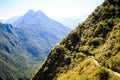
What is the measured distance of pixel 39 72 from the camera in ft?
466

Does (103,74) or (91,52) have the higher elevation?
(91,52)

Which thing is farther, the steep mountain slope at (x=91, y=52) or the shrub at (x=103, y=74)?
the steep mountain slope at (x=91, y=52)

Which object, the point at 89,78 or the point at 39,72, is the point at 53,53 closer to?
the point at 39,72

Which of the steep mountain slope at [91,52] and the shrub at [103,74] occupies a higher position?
the steep mountain slope at [91,52]

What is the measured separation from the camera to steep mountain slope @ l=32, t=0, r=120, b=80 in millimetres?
91744

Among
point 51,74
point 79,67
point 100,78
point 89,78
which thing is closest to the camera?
point 100,78

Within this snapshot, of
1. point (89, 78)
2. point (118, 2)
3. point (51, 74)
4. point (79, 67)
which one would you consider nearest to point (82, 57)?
point (79, 67)

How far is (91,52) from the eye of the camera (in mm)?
115312

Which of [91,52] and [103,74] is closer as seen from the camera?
[103,74]

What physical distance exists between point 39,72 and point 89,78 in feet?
191

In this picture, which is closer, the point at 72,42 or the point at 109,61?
the point at 109,61

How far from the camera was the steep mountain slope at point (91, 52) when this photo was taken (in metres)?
91.7

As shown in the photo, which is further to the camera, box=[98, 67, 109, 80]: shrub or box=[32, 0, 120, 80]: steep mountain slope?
box=[32, 0, 120, 80]: steep mountain slope

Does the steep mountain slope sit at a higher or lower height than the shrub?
higher
